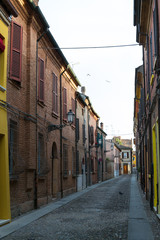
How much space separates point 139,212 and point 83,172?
50.2 feet

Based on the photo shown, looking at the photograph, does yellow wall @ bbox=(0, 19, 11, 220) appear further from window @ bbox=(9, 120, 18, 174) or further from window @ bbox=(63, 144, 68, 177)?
window @ bbox=(63, 144, 68, 177)

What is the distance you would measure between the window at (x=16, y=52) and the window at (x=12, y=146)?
156 cm

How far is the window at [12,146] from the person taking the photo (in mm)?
10234

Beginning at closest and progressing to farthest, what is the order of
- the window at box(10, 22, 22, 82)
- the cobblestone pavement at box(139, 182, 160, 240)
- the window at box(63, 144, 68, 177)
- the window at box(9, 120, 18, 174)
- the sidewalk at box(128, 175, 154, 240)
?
1. the sidewalk at box(128, 175, 154, 240)
2. the cobblestone pavement at box(139, 182, 160, 240)
3. the window at box(9, 120, 18, 174)
4. the window at box(10, 22, 22, 82)
5. the window at box(63, 144, 68, 177)

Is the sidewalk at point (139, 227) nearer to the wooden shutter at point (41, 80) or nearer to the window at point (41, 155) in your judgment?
the window at point (41, 155)

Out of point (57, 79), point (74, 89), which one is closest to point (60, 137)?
point (57, 79)

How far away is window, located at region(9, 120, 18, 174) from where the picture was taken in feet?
33.6

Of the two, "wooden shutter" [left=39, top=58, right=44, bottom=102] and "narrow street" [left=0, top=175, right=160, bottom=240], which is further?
"wooden shutter" [left=39, top=58, right=44, bottom=102]

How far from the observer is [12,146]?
10.4 meters

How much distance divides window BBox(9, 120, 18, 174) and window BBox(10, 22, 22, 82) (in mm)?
1559

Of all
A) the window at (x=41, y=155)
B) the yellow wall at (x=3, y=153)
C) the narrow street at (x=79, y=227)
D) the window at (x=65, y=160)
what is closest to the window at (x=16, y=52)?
the yellow wall at (x=3, y=153)

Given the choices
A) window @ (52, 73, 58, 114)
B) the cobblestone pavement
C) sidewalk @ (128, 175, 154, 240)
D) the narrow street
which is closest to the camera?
sidewalk @ (128, 175, 154, 240)

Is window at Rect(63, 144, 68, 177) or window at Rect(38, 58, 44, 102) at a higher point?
window at Rect(38, 58, 44, 102)

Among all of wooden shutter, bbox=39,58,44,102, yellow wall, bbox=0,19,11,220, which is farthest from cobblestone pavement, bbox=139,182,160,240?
wooden shutter, bbox=39,58,44,102
